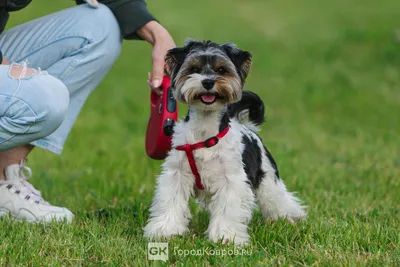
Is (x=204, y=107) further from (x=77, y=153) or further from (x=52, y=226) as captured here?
(x=77, y=153)

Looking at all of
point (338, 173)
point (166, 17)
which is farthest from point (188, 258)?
point (166, 17)

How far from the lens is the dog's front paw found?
3.91 meters

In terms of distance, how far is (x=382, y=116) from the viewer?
917 centimetres

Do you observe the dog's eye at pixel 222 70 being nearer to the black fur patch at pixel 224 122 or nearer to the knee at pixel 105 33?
the black fur patch at pixel 224 122

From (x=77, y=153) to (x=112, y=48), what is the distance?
2.56 m

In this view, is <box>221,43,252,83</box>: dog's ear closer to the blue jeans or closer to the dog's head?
the dog's head

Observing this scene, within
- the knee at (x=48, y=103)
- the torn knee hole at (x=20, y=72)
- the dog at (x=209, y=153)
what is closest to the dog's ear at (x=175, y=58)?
the dog at (x=209, y=153)

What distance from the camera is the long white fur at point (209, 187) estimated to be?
3910mm

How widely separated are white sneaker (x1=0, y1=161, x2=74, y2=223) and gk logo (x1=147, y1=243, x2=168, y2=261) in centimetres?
81

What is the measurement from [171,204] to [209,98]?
633mm

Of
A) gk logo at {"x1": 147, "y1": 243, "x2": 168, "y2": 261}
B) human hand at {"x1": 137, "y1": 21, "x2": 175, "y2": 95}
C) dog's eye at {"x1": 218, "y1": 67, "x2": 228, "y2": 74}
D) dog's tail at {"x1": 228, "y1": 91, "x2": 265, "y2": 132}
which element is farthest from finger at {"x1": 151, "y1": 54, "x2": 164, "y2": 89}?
gk logo at {"x1": 147, "y1": 243, "x2": 168, "y2": 261}

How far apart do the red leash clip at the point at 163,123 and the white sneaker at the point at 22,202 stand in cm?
64

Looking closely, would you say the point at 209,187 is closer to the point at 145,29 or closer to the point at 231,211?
the point at 231,211

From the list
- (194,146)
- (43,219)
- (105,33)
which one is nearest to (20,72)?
(105,33)
